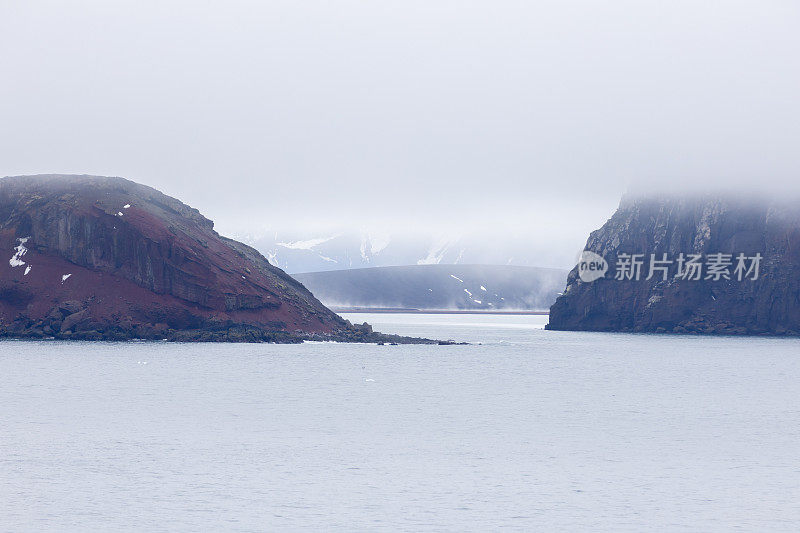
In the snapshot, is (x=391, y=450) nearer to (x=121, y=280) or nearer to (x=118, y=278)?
(x=121, y=280)

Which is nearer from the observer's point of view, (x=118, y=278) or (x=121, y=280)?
(x=121, y=280)

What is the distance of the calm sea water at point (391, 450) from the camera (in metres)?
31.9

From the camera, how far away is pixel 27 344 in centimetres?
13338

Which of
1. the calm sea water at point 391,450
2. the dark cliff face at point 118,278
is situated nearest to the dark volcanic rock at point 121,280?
the dark cliff face at point 118,278

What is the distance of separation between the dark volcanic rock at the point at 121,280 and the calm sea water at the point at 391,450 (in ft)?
138

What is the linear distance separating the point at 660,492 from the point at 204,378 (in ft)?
193

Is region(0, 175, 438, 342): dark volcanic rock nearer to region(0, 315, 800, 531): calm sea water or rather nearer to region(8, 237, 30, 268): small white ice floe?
region(8, 237, 30, 268): small white ice floe

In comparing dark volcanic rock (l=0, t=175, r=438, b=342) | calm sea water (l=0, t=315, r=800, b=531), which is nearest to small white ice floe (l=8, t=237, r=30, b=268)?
dark volcanic rock (l=0, t=175, r=438, b=342)

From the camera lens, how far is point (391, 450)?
45.9m

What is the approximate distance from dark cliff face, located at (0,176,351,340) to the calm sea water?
42.0 m

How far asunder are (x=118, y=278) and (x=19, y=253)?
690 inches

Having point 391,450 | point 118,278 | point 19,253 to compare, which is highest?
point 19,253

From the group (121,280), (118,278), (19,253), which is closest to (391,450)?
(121,280)

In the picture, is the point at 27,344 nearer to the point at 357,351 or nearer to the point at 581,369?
the point at 357,351
